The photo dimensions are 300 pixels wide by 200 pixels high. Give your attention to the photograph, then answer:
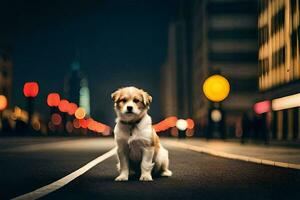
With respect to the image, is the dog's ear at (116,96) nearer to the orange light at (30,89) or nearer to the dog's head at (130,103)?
the dog's head at (130,103)

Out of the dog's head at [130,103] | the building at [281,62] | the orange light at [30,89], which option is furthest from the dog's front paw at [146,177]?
the orange light at [30,89]

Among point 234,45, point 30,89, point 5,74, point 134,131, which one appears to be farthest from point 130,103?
point 5,74

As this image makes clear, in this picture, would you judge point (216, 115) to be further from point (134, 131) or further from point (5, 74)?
point (5, 74)

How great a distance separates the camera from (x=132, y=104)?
8.77 m

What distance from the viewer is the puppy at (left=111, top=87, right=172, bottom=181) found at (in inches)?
348

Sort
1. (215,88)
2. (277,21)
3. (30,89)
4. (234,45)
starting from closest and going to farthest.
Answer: (215,88), (277,21), (234,45), (30,89)

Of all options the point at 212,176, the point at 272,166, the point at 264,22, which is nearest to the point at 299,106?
the point at 264,22

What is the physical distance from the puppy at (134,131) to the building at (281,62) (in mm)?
33981

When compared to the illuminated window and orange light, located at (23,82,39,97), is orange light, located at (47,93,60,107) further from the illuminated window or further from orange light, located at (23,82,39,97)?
the illuminated window

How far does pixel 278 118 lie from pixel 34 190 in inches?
1922

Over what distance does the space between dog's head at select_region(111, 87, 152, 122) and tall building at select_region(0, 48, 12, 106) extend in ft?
448

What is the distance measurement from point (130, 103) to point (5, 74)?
142801 mm

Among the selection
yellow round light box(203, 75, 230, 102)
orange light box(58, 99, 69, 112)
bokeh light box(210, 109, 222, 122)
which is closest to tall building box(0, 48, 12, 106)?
orange light box(58, 99, 69, 112)

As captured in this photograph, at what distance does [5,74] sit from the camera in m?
147
